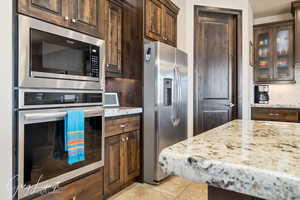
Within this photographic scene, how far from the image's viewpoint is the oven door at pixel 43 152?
1.33 m

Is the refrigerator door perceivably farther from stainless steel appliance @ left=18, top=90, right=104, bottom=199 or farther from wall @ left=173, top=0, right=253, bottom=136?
stainless steel appliance @ left=18, top=90, right=104, bottom=199

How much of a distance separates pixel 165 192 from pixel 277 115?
8.52ft

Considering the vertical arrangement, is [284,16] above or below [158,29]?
above

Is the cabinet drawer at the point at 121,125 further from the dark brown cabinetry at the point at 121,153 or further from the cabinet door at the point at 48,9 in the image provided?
the cabinet door at the point at 48,9

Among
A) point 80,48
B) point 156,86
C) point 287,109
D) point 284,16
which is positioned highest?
point 284,16

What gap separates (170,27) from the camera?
314cm

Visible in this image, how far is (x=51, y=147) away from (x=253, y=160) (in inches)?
56.4

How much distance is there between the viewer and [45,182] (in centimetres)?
146

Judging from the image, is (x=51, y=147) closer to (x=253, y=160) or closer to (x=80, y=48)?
(x=80, y=48)

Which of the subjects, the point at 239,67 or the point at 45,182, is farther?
the point at 239,67

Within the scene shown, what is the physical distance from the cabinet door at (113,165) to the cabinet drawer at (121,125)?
6 centimetres

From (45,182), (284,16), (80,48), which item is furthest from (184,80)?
(284,16)

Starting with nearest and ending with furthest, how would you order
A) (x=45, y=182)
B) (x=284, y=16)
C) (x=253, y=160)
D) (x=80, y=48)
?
(x=253, y=160), (x=45, y=182), (x=80, y=48), (x=284, y=16)

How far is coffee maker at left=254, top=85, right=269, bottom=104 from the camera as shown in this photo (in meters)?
4.48
